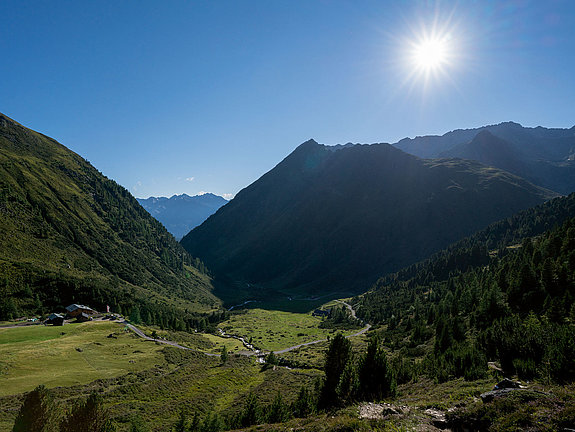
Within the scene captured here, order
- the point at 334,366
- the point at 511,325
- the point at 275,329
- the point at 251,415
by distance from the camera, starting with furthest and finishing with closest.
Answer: the point at 275,329
the point at 251,415
the point at 511,325
the point at 334,366

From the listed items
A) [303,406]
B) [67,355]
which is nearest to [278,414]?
[303,406]

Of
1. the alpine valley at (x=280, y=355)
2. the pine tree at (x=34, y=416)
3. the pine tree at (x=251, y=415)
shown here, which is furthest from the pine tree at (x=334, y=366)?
the pine tree at (x=34, y=416)

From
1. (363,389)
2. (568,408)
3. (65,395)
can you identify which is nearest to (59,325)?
(65,395)

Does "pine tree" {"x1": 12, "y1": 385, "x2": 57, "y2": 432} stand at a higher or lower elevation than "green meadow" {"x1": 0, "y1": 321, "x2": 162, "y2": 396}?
higher

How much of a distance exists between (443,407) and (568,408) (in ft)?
32.9

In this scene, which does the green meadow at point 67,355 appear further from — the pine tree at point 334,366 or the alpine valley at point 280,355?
the pine tree at point 334,366

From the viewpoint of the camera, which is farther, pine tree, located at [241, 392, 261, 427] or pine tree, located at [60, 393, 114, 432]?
pine tree, located at [241, 392, 261, 427]

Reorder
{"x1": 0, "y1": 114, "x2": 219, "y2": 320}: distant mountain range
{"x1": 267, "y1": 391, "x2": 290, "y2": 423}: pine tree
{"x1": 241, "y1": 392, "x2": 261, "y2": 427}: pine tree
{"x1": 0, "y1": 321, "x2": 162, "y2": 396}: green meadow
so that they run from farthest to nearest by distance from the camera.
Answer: {"x1": 0, "y1": 114, "x2": 219, "y2": 320}: distant mountain range < {"x1": 0, "y1": 321, "x2": 162, "y2": 396}: green meadow < {"x1": 241, "y1": 392, "x2": 261, "y2": 427}: pine tree < {"x1": 267, "y1": 391, "x2": 290, "y2": 423}: pine tree

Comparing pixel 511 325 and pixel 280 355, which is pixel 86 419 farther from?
pixel 280 355

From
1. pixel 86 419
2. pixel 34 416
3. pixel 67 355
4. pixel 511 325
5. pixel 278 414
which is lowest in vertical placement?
pixel 67 355

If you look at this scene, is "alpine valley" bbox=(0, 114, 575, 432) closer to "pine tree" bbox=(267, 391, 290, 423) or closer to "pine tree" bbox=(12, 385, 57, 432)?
"pine tree" bbox=(12, 385, 57, 432)

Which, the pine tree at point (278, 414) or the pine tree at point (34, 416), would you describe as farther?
the pine tree at point (278, 414)

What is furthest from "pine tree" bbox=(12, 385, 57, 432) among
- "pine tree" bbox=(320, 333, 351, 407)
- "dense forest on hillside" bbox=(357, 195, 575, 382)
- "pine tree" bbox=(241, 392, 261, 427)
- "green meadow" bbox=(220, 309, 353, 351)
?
"green meadow" bbox=(220, 309, 353, 351)

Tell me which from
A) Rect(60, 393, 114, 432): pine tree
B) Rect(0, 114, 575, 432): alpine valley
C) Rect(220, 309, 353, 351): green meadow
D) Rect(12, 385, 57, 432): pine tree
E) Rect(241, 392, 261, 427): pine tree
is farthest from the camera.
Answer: Rect(220, 309, 353, 351): green meadow
